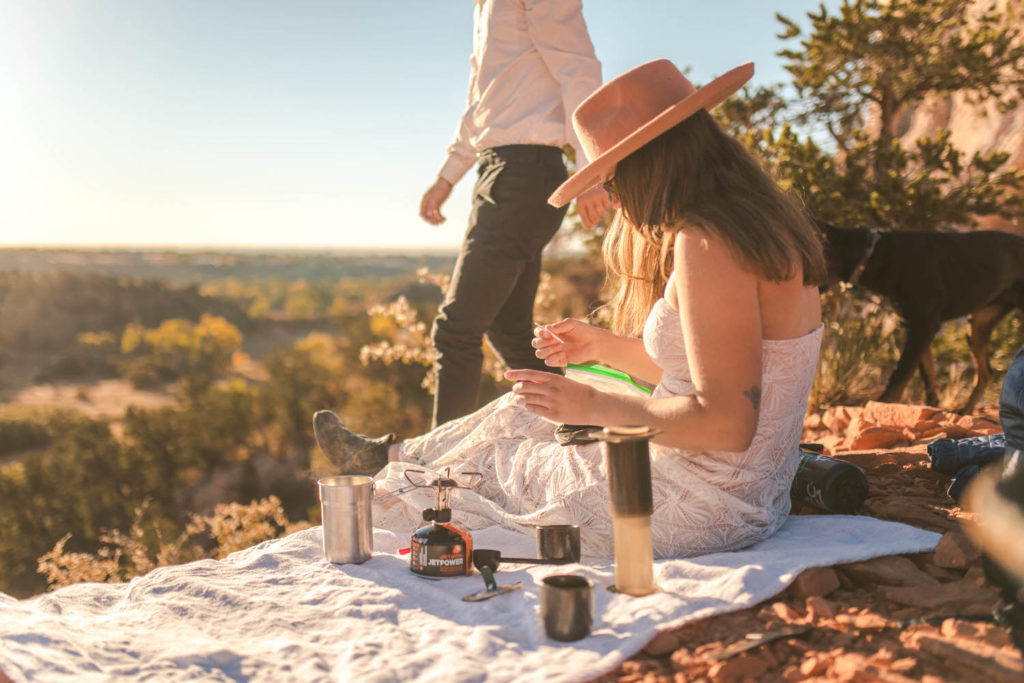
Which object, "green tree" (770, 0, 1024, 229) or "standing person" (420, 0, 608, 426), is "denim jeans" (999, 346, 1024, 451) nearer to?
"standing person" (420, 0, 608, 426)

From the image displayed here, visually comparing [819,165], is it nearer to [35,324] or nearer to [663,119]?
[663,119]

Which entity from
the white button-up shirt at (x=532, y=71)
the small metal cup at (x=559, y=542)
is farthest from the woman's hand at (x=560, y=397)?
the white button-up shirt at (x=532, y=71)

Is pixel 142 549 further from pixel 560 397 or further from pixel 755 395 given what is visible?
pixel 755 395

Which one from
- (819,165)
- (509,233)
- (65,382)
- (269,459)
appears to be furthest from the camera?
(65,382)

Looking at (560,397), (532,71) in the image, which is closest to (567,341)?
(560,397)

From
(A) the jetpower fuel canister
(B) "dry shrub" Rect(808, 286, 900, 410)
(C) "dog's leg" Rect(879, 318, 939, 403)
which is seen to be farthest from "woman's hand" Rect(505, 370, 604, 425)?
(B) "dry shrub" Rect(808, 286, 900, 410)

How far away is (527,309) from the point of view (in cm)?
374

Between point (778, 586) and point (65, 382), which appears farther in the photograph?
point (65, 382)

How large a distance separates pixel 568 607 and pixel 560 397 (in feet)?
1.70

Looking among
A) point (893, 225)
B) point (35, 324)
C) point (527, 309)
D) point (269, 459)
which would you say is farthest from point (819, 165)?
point (35, 324)

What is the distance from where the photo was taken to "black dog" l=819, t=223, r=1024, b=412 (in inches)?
175

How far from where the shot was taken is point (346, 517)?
233 centimetres

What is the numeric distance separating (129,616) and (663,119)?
1.85 m

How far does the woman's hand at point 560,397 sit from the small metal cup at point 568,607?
43cm
